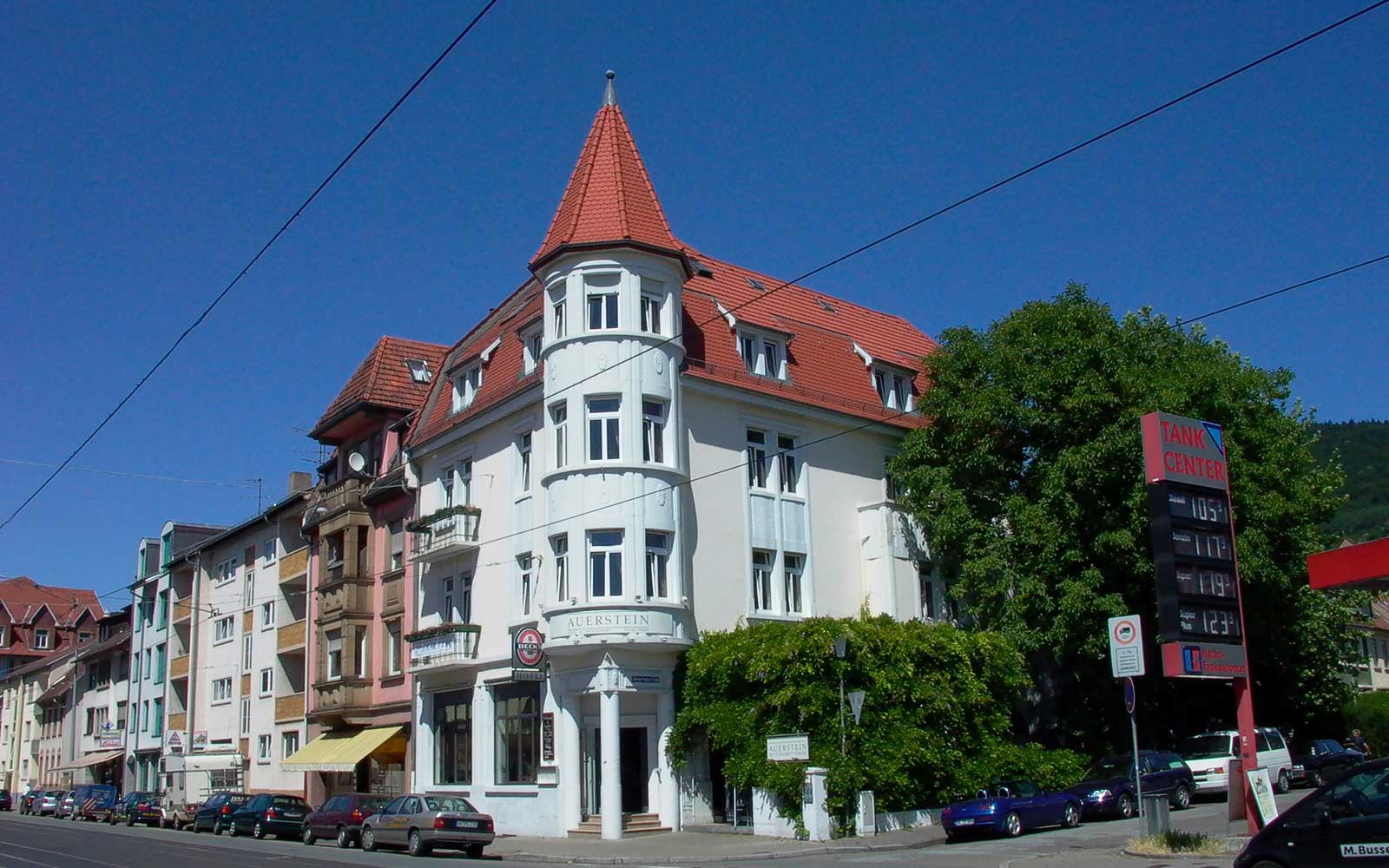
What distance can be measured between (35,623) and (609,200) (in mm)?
92276

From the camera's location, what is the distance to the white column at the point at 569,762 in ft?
103

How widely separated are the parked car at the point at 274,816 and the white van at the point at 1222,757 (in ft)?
80.3

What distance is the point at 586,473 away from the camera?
104 ft

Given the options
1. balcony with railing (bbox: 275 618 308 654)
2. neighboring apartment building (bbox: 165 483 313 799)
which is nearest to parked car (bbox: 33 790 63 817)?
neighboring apartment building (bbox: 165 483 313 799)

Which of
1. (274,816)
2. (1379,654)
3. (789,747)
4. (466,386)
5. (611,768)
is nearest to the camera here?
(789,747)

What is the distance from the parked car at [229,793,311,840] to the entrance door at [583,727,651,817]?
33.5ft

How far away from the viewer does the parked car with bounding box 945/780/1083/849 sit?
2623 cm

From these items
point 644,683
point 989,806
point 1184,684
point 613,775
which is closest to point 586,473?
point 644,683

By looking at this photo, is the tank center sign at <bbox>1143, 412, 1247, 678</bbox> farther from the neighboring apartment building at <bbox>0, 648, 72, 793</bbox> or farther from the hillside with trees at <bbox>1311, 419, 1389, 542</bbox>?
the hillside with trees at <bbox>1311, 419, 1389, 542</bbox>

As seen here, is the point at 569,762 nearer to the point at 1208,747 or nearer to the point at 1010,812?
the point at 1010,812

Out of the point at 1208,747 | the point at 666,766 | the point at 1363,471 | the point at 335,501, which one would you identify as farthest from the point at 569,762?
the point at 1363,471

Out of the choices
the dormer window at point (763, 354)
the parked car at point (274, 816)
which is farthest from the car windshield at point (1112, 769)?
the parked car at point (274, 816)

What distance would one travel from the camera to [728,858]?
25109mm

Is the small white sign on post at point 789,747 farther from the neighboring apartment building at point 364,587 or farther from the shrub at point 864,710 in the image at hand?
the neighboring apartment building at point 364,587
